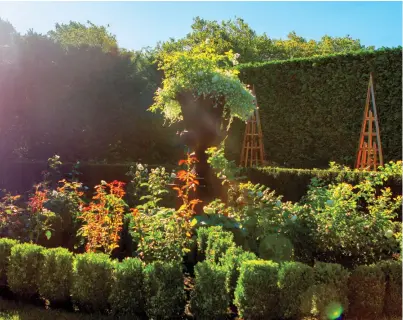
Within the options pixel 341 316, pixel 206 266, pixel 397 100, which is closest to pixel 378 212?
pixel 341 316

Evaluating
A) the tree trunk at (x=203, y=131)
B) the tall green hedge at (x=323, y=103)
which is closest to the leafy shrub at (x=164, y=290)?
the tree trunk at (x=203, y=131)

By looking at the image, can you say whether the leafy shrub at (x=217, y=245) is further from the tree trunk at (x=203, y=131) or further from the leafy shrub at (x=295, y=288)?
the tree trunk at (x=203, y=131)

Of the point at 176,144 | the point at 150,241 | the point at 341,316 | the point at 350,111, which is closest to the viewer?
the point at 341,316

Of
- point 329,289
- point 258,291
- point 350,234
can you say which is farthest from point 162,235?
point 350,234

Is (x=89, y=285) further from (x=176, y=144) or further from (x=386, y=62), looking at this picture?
(x=176, y=144)

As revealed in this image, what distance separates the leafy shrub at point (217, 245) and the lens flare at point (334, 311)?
95cm

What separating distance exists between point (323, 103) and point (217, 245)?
6928 millimetres

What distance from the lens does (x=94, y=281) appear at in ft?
11.8

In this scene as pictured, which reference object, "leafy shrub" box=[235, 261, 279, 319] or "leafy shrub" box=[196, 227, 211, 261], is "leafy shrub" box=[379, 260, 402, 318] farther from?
"leafy shrub" box=[196, 227, 211, 261]

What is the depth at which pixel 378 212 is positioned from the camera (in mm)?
4324

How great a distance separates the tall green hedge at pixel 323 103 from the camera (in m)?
9.05

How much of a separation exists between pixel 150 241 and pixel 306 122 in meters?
7.11

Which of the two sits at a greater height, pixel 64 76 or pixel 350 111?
pixel 64 76

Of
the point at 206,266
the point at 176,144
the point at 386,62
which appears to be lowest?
the point at 206,266
